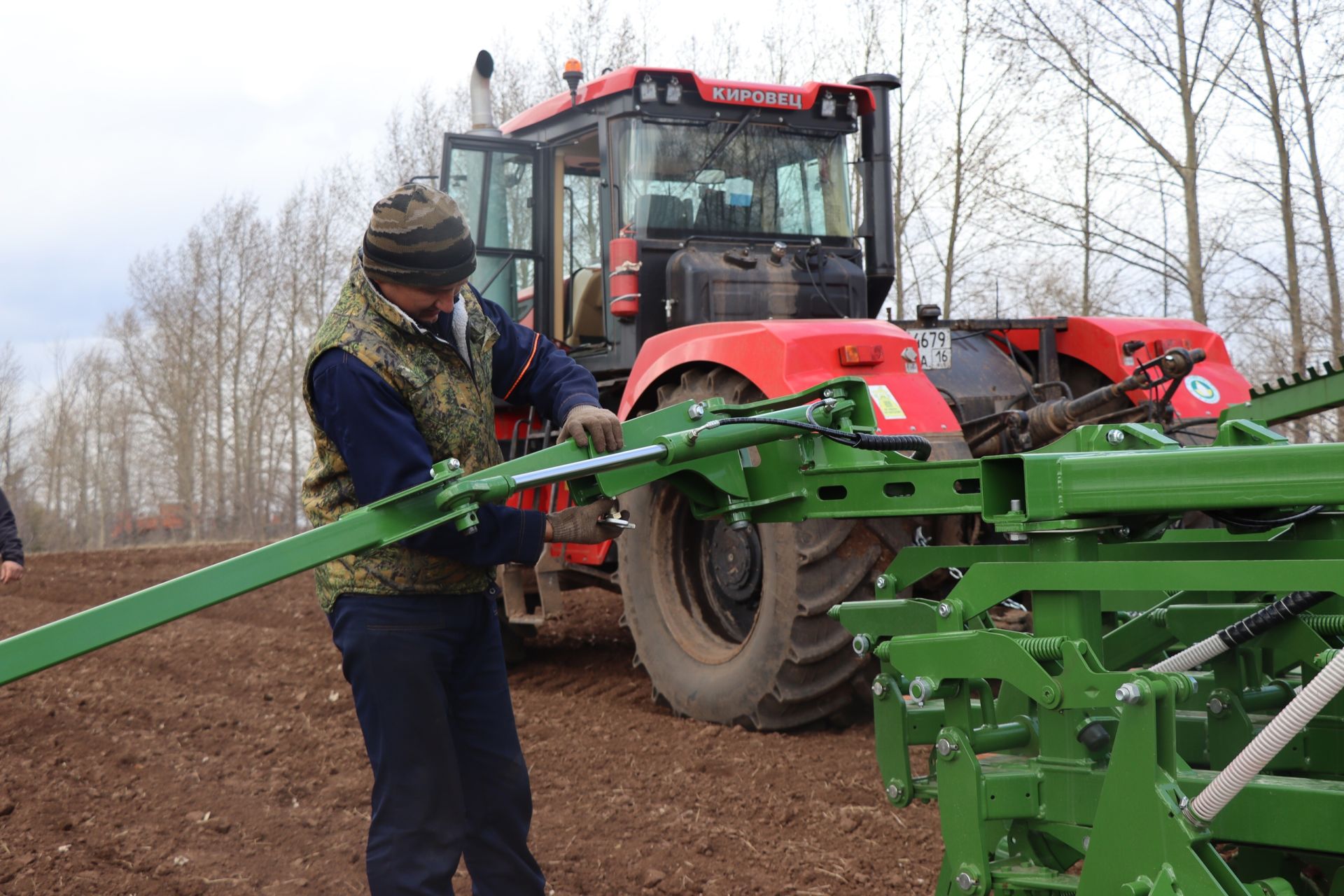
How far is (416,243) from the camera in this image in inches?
107

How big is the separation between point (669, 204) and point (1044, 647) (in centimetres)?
396

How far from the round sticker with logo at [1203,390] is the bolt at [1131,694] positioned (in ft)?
12.5

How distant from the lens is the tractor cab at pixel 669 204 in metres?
5.85

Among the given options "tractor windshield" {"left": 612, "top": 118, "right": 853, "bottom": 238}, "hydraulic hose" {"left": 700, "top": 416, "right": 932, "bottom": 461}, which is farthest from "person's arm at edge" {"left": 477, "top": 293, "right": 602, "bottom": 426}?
"tractor windshield" {"left": 612, "top": 118, "right": 853, "bottom": 238}

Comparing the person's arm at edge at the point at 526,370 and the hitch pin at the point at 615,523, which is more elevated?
the person's arm at edge at the point at 526,370

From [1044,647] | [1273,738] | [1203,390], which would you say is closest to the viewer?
[1273,738]

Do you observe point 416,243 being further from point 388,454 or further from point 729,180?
point 729,180

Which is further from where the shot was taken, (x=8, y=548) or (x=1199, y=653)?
(x=8, y=548)

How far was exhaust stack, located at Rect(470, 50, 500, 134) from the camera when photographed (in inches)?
255

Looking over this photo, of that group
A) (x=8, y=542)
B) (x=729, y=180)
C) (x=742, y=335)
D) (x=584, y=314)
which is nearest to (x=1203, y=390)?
(x=742, y=335)

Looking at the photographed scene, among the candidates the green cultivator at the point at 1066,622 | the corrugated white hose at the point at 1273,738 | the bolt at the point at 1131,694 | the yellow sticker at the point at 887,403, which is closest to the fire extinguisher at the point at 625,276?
the yellow sticker at the point at 887,403

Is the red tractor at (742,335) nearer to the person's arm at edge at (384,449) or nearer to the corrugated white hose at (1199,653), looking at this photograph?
the corrugated white hose at (1199,653)

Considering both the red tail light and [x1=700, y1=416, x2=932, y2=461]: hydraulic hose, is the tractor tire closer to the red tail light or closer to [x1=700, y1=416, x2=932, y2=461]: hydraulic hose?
the red tail light

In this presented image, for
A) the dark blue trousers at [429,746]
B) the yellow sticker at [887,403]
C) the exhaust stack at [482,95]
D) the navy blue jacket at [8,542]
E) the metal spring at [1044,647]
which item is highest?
the exhaust stack at [482,95]
